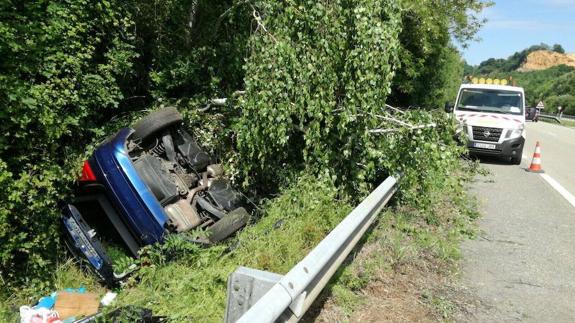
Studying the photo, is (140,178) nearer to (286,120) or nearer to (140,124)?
(140,124)

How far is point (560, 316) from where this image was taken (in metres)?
3.78

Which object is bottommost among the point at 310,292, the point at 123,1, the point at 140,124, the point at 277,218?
the point at 277,218

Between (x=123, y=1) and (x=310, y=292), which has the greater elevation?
(x=123, y=1)

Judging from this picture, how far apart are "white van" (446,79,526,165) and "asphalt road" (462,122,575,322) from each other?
9.80 feet

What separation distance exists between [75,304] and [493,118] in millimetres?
11094

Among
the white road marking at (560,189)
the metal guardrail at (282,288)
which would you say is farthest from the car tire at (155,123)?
the white road marking at (560,189)

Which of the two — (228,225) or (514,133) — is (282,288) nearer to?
(228,225)

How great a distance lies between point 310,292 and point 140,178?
2.48 meters

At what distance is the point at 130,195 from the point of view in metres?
4.68

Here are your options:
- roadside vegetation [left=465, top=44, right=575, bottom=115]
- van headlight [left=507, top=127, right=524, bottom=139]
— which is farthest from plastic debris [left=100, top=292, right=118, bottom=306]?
roadside vegetation [left=465, top=44, right=575, bottom=115]

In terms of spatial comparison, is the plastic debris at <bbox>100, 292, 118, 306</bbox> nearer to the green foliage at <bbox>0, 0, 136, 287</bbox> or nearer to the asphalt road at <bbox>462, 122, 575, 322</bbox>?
the green foliage at <bbox>0, 0, 136, 287</bbox>

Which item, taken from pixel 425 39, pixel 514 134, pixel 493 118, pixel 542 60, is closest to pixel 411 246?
pixel 514 134

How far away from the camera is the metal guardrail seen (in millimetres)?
2324

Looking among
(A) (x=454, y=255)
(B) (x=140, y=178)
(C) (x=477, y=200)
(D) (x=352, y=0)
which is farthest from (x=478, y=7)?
(B) (x=140, y=178)
